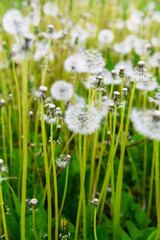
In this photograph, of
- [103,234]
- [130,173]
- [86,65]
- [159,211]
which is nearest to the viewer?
[159,211]

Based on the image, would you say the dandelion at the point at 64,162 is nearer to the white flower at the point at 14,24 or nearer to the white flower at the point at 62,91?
the white flower at the point at 62,91

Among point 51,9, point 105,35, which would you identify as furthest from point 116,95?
point 51,9

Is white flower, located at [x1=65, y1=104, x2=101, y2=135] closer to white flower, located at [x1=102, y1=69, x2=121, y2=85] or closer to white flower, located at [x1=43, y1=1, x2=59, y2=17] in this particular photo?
white flower, located at [x1=102, y1=69, x2=121, y2=85]

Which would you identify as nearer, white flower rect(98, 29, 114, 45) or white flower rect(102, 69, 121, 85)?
white flower rect(102, 69, 121, 85)

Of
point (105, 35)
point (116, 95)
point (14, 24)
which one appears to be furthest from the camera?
point (105, 35)

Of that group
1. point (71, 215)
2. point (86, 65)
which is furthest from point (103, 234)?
point (86, 65)

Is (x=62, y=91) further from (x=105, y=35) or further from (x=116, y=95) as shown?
(x=105, y=35)

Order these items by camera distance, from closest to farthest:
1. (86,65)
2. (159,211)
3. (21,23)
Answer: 1. (159,211)
2. (86,65)
3. (21,23)

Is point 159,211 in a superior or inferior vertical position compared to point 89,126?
inferior

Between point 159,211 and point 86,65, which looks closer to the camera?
point 159,211

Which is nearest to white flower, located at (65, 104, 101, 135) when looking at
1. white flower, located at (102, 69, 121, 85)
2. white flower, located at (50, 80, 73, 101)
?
white flower, located at (102, 69, 121, 85)

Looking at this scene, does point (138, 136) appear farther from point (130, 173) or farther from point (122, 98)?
point (122, 98)
